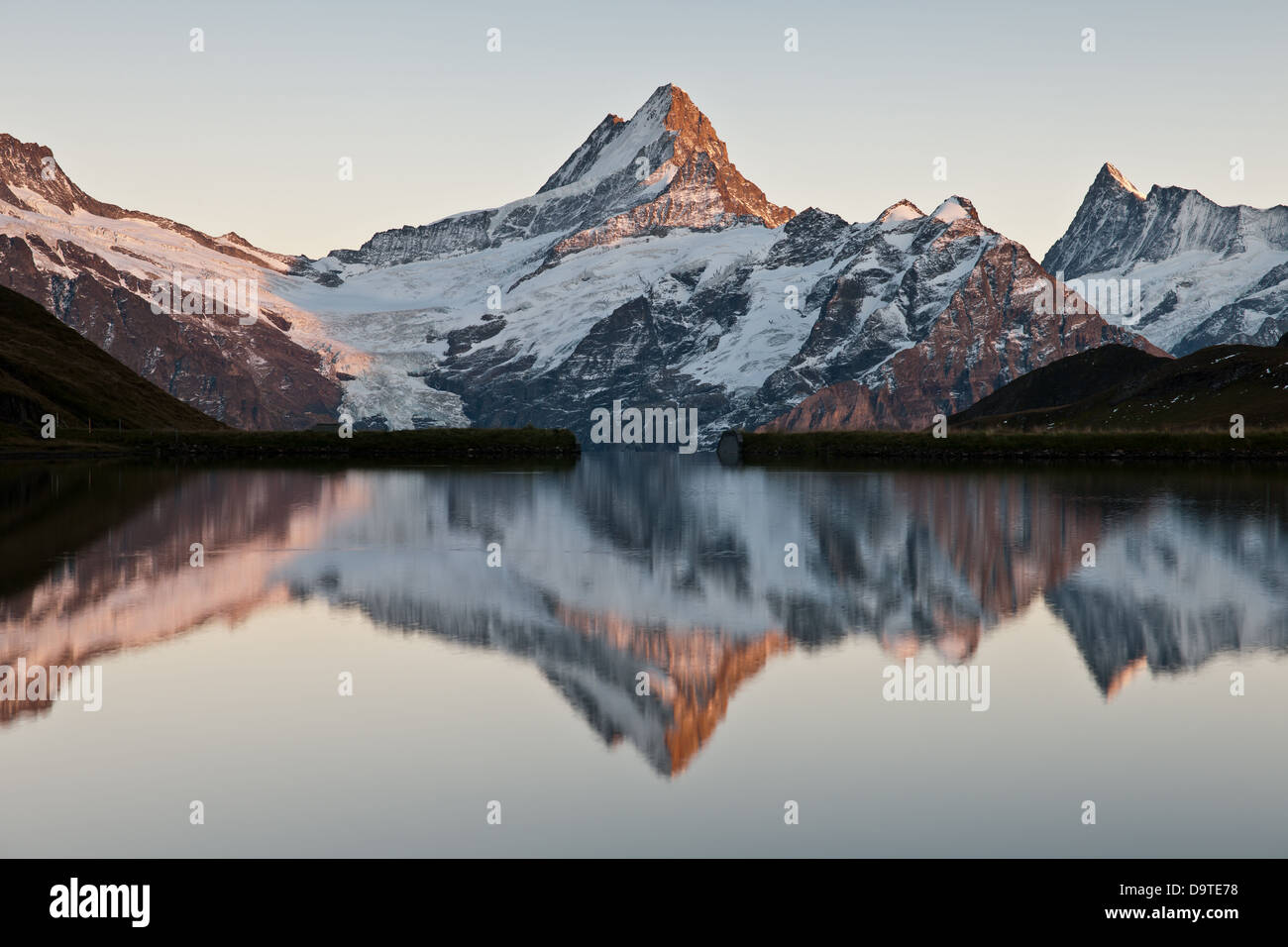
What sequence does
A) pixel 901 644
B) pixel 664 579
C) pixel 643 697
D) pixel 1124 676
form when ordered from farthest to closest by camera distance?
pixel 664 579 < pixel 901 644 < pixel 1124 676 < pixel 643 697

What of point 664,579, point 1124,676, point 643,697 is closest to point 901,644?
point 1124,676

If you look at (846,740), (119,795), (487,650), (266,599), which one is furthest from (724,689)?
(266,599)

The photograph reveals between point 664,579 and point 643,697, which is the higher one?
point 664,579

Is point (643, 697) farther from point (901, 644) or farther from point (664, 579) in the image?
point (664, 579)

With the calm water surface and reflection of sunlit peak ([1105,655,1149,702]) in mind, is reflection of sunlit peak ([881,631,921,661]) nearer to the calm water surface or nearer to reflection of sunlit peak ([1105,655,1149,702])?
the calm water surface

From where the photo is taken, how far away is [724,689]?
30031mm

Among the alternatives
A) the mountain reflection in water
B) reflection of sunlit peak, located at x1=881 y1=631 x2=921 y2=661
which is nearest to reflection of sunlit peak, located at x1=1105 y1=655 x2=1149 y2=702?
the mountain reflection in water

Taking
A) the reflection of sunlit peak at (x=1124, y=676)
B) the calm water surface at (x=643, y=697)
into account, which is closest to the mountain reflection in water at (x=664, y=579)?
the reflection of sunlit peak at (x=1124, y=676)

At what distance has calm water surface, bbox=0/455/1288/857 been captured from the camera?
67.7 ft

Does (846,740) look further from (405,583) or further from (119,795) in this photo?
(405,583)

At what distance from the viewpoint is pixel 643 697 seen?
29031 mm
